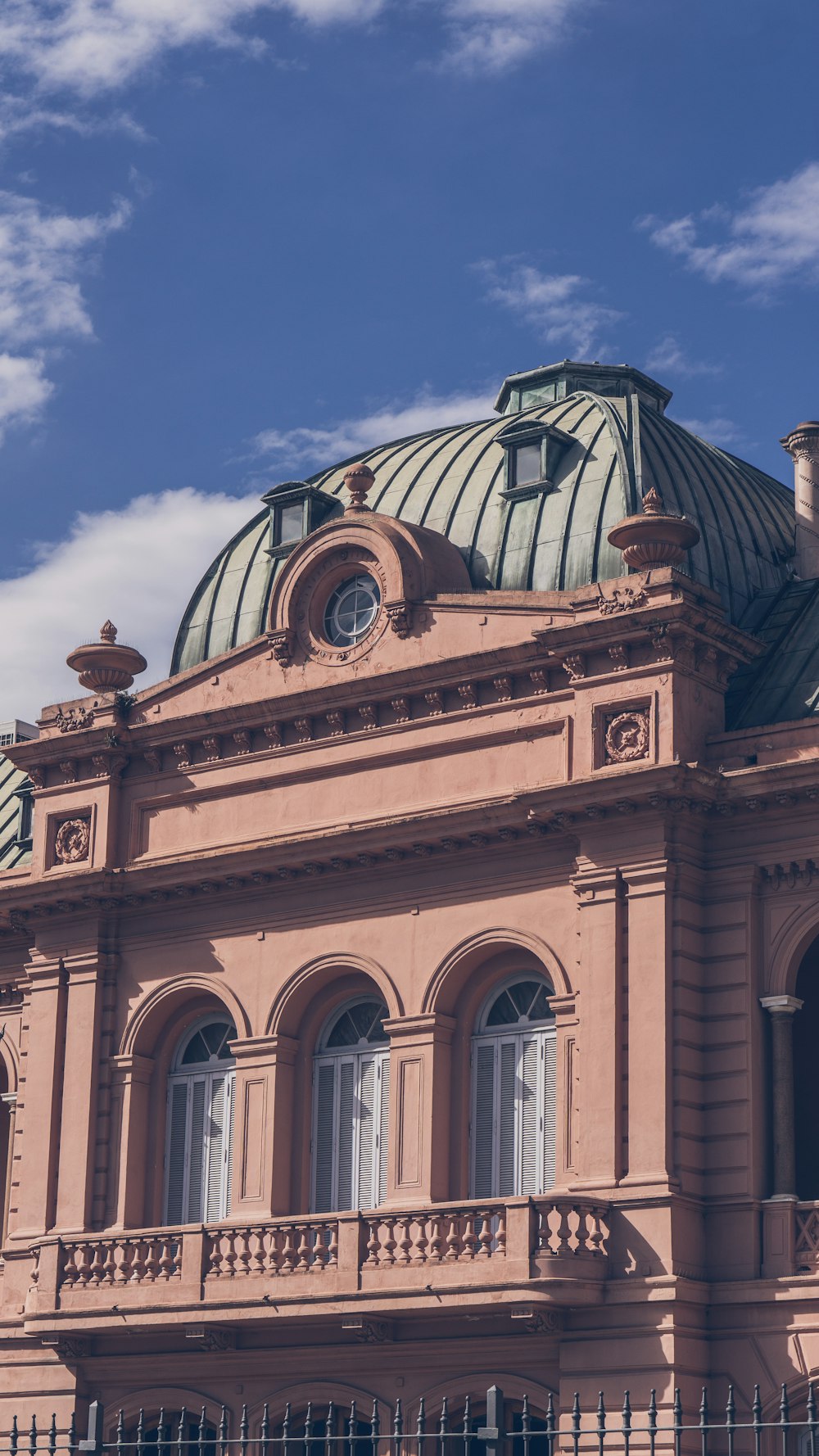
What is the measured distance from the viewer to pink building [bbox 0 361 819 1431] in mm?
30125

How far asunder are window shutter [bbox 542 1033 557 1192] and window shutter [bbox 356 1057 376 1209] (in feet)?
9.96

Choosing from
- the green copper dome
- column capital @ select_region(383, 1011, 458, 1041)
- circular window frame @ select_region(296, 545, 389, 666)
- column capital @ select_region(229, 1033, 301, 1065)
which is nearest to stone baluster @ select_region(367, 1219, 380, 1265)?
column capital @ select_region(383, 1011, 458, 1041)

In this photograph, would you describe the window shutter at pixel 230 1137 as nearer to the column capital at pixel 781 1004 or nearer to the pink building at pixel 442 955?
the pink building at pixel 442 955

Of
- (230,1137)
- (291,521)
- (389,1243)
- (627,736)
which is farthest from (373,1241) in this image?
(291,521)

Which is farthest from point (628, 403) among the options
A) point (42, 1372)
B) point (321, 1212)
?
point (42, 1372)

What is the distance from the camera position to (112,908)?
37.1m

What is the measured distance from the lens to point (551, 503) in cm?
3650

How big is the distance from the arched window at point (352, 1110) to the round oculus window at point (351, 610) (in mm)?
5923

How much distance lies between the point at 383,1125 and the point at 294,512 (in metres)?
11.6

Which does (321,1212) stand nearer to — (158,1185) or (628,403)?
(158,1185)

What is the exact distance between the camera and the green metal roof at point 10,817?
43.9 meters

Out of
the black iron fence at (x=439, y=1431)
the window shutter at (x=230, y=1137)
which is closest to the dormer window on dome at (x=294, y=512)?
the window shutter at (x=230, y=1137)

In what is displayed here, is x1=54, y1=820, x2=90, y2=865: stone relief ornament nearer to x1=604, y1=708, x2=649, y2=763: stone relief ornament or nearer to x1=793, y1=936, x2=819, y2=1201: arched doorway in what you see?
x1=604, y1=708, x2=649, y2=763: stone relief ornament

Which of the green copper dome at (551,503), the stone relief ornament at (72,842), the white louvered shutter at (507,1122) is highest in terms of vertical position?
the green copper dome at (551,503)
